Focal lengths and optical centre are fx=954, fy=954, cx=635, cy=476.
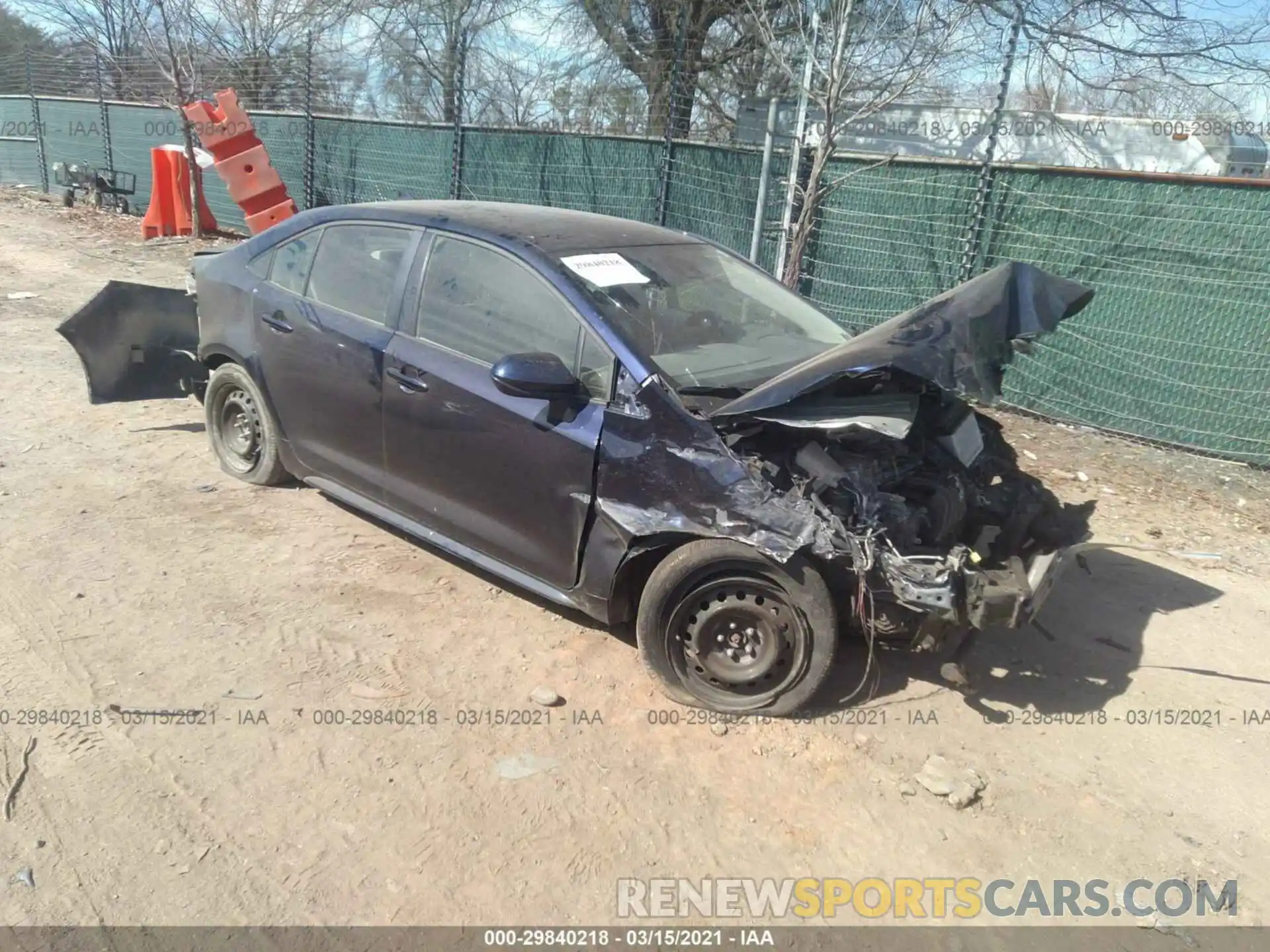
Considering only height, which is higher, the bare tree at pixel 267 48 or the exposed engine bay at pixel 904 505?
the bare tree at pixel 267 48

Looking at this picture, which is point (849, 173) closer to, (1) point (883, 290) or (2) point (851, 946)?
(1) point (883, 290)

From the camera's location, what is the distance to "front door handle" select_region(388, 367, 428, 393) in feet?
13.4

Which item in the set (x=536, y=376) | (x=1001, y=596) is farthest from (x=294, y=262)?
(x=1001, y=596)

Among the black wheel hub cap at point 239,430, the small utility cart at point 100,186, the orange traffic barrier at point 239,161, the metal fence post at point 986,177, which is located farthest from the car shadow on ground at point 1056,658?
the small utility cart at point 100,186

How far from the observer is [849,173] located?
8.53m

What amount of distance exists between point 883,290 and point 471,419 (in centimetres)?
601

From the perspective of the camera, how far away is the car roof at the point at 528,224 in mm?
4129

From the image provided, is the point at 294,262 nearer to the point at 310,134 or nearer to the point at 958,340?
the point at 958,340

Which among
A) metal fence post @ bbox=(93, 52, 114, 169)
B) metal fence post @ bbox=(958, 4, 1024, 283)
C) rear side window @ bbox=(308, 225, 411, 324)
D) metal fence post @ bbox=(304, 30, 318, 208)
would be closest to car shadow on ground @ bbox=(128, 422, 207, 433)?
rear side window @ bbox=(308, 225, 411, 324)

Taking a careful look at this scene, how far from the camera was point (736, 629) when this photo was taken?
3.62m

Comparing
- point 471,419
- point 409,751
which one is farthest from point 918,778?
point 471,419

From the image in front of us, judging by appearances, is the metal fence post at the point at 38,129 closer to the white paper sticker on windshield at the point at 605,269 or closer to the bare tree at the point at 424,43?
the bare tree at the point at 424,43

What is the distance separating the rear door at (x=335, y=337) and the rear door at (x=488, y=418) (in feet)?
0.42

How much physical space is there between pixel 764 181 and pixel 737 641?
6784mm
